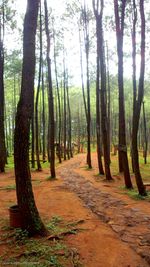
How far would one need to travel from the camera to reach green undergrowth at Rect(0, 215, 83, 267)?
18.0 ft

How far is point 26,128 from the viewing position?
6668mm

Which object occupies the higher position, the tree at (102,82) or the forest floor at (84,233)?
the tree at (102,82)

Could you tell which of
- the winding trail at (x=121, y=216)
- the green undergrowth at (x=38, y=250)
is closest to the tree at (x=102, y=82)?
the winding trail at (x=121, y=216)

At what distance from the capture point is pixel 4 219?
826 cm

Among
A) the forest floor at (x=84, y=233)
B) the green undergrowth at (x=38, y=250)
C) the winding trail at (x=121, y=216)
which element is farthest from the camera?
the winding trail at (x=121, y=216)

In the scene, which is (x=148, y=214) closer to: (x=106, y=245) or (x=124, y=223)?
(x=124, y=223)

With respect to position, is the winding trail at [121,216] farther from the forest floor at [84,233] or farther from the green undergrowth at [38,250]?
the green undergrowth at [38,250]

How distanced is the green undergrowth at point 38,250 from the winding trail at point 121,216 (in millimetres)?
1104

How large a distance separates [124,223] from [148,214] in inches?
47.6

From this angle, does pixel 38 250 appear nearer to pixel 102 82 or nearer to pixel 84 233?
pixel 84 233

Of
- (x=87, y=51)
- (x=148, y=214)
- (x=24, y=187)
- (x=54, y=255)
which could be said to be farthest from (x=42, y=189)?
(x=87, y=51)

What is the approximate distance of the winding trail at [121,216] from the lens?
21.3ft

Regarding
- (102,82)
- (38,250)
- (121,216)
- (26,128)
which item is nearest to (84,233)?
(38,250)

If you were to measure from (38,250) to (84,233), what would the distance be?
1409mm
